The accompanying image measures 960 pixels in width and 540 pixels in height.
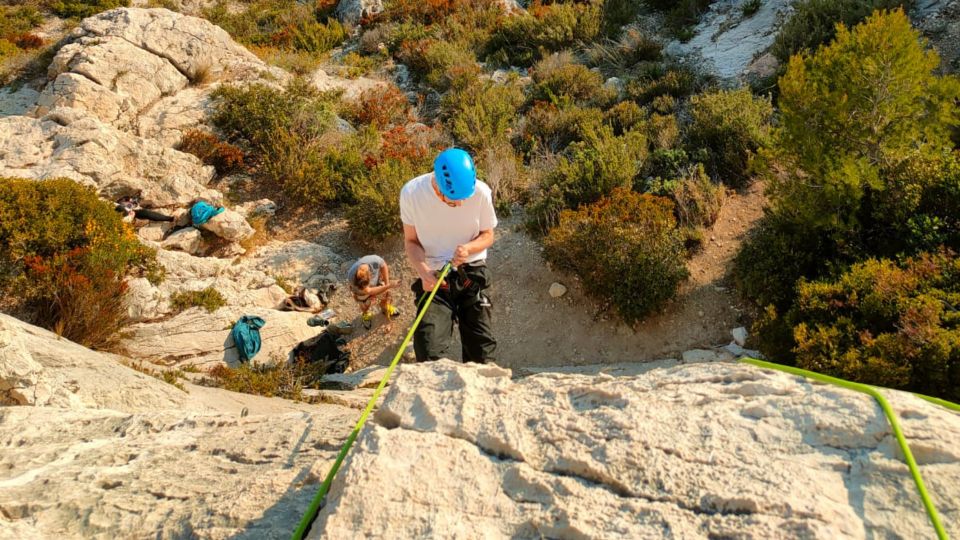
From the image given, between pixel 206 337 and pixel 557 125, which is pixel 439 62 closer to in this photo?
pixel 557 125

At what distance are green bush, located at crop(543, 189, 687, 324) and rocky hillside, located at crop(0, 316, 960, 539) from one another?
4449 millimetres

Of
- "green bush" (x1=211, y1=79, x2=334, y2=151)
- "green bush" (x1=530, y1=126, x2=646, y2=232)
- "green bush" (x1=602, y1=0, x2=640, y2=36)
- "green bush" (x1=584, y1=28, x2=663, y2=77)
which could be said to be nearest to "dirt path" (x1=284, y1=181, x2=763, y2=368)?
"green bush" (x1=530, y1=126, x2=646, y2=232)

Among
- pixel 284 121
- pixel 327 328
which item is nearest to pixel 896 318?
pixel 327 328

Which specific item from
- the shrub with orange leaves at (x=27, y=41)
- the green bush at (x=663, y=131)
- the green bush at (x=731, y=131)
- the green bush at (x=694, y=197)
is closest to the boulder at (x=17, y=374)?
the green bush at (x=694, y=197)

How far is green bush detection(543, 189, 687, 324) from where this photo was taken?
715 cm

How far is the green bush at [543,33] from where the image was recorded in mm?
14266

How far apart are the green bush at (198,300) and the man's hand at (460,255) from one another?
13.9 feet

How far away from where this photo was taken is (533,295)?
800cm

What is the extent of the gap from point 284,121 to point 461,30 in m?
6.48

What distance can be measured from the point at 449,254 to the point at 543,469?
273 centimetres

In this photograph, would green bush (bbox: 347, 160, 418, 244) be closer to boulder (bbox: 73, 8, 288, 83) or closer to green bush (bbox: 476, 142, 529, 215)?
green bush (bbox: 476, 142, 529, 215)

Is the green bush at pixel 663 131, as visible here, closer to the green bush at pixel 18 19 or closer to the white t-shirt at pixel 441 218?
the white t-shirt at pixel 441 218

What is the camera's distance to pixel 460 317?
4961 mm

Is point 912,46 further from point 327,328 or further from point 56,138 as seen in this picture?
point 56,138
